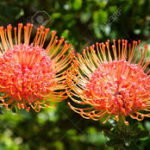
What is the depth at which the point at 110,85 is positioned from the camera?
4.19 ft

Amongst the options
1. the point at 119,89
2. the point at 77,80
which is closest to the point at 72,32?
the point at 77,80

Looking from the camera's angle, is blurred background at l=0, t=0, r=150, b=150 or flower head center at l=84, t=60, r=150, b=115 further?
blurred background at l=0, t=0, r=150, b=150

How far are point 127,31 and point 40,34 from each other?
52 centimetres

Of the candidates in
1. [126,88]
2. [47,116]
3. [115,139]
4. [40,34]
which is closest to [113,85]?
[126,88]

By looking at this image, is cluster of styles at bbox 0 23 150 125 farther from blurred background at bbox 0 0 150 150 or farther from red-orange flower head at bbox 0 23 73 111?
blurred background at bbox 0 0 150 150

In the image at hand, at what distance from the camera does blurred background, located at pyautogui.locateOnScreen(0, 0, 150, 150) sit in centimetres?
167

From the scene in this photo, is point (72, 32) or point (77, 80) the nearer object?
point (77, 80)

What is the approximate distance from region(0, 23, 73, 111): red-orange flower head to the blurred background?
0.18 metres

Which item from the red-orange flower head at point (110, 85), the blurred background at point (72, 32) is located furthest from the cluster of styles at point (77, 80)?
the blurred background at point (72, 32)

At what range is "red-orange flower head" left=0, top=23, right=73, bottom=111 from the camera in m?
1.29

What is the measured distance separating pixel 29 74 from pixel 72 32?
21.7 inches

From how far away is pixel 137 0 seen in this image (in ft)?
6.16

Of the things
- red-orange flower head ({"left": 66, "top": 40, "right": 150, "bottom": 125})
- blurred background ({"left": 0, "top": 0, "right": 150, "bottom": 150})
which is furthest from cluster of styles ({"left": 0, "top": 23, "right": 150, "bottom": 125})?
blurred background ({"left": 0, "top": 0, "right": 150, "bottom": 150})

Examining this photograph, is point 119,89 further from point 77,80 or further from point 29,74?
point 29,74
